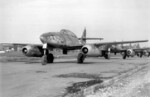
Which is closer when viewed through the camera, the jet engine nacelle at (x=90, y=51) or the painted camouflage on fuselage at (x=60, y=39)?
the painted camouflage on fuselage at (x=60, y=39)

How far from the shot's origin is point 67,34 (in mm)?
26547

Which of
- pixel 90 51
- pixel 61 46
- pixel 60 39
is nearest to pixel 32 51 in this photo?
pixel 61 46

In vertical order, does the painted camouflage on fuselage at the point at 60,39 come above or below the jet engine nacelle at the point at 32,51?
above

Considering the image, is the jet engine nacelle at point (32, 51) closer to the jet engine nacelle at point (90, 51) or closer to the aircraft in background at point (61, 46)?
the aircraft in background at point (61, 46)

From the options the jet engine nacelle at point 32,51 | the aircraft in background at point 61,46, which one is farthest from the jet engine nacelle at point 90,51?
the jet engine nacelle at point 32,51

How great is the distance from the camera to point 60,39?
79.2 feet

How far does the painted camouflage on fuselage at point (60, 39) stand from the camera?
75.3 feet

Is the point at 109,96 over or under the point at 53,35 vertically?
under

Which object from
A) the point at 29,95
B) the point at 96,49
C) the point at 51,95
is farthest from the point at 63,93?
the point at 96,49

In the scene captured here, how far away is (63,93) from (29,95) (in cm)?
106

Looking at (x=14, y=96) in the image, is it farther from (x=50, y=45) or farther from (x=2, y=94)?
(x=50, y=45)

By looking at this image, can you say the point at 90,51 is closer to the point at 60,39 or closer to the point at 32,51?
the point at 60,39

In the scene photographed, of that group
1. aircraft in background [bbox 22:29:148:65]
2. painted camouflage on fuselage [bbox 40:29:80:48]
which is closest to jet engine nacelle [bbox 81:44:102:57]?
aircraft in background [bbox 22:29:148:65]

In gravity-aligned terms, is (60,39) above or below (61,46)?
above
